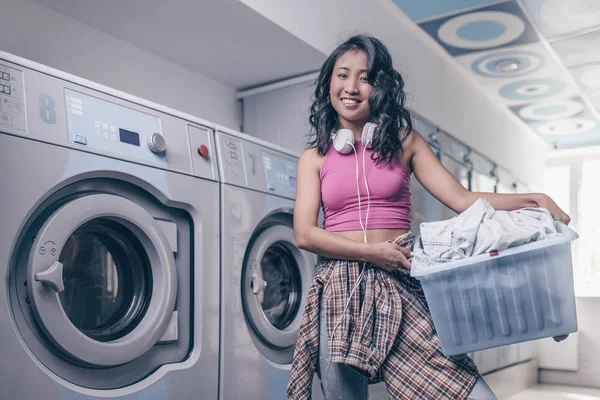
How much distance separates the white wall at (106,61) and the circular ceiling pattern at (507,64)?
180 cm

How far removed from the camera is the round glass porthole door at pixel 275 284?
6.24 ft

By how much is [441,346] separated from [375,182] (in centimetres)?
39

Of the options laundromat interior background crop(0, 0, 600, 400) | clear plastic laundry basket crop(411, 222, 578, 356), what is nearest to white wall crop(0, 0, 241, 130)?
laundromat interior background crop(0, 0, 600, 400)

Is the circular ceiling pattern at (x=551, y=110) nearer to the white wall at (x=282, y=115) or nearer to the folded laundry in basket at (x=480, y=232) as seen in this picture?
the white wall at (x=282, y=115)

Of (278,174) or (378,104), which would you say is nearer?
(378,104)

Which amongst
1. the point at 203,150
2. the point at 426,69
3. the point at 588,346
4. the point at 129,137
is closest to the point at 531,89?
the point at 426,69

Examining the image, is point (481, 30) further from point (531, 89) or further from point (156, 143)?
point (156, 143)

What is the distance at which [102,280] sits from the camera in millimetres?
1564

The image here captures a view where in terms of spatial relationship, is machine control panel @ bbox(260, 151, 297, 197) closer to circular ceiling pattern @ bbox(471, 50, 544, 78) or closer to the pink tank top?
the pink tank top

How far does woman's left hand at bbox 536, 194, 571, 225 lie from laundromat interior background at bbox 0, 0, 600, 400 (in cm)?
124

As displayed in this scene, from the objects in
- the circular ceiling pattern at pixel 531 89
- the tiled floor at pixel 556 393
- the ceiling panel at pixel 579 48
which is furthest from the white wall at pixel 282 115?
the tiled floor at pixel 556 393

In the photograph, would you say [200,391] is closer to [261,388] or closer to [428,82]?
[261,388]

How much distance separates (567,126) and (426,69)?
231cm

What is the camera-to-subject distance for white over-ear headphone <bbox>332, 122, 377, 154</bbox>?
1349mm
